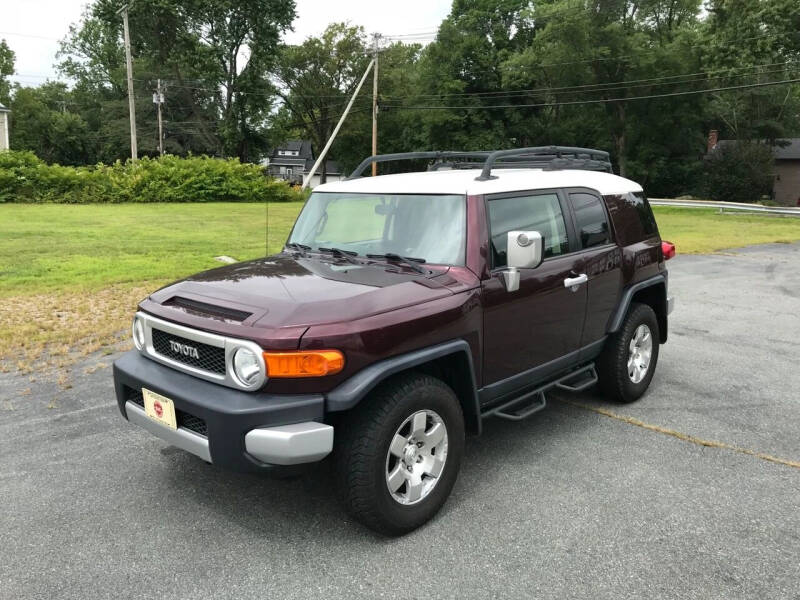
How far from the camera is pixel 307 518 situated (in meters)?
3.31

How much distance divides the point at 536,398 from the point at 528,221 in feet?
3.89

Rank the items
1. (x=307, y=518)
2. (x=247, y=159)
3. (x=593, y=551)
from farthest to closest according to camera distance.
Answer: (x=247, y=159), (x=307, y=518), (x=593, y=551)

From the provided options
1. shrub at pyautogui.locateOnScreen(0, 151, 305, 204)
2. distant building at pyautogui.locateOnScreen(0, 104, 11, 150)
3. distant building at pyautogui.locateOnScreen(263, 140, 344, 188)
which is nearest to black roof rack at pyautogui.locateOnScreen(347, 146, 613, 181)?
shrub at pyautogui.locateOnScreen(0, 151, 305, 204)

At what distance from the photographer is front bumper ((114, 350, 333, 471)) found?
2762 mm

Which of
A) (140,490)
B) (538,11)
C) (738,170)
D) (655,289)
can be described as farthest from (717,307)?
(538,11)

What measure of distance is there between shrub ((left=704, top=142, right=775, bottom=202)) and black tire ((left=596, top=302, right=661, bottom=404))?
43.2m

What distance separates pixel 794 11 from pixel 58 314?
36094 millimetres

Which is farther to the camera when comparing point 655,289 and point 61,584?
point 655,289

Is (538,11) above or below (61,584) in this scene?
above

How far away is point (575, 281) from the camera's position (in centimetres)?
417

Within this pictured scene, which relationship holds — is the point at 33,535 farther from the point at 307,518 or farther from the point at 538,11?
the point at 538,11

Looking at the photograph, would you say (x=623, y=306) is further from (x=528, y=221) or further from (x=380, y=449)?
(x=380, y=449)

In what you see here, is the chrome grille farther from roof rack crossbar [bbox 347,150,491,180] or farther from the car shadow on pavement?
roof rack crossbar [bbox 347,150,491,180]

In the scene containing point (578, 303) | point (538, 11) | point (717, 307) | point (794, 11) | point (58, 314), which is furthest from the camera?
point (538, 11)
